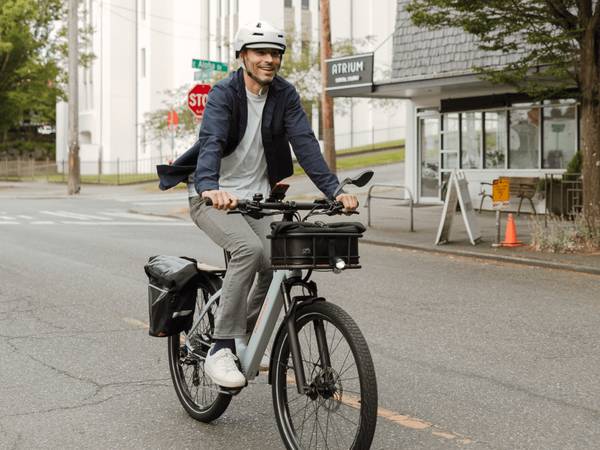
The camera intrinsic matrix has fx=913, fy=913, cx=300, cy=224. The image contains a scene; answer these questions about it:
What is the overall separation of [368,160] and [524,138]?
19075mm

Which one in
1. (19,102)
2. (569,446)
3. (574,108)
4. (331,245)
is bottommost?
(569,446)

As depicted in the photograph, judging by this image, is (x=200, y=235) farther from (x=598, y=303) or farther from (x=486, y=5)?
(x=598, y=303)

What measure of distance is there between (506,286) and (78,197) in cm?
2557

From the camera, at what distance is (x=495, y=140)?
23.2m

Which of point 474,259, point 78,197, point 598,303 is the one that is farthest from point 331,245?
point 78,197

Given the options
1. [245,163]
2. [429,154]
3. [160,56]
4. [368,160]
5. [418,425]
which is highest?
[160,56]

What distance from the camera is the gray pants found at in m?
4.50

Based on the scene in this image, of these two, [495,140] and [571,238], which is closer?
[571,238]

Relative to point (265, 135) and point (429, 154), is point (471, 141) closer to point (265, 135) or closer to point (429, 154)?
point (429, 154)

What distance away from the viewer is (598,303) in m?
9.45

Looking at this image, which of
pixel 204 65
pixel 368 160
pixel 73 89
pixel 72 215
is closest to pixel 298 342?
pixel 204 65

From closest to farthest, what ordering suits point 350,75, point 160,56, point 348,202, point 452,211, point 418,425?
point 348,202, point 418,425, point 452,211, point 350,75, point 160,56

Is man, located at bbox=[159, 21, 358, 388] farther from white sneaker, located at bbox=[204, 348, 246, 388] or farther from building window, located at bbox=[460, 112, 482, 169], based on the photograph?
building window, located at bbox=[460, 112, 482, 169]

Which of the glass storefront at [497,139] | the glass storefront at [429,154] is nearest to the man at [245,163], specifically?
the glass storefront at [497,139]
